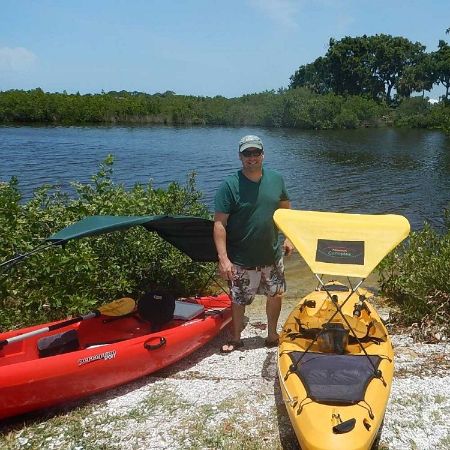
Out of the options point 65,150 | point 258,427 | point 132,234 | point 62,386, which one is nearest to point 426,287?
point 258,427

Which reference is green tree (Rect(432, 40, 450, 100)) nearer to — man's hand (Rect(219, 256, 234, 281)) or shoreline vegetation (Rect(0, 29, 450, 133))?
shoreline vegetation (Rect(0, 29, 450, 133))

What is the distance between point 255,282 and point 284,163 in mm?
24561

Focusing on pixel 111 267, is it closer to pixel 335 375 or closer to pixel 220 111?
pixel 335 375

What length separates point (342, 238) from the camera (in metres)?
5.11

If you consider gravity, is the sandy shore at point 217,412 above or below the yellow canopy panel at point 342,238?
below

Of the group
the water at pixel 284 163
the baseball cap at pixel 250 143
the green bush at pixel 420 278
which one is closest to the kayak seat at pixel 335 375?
the baseball cap at pixel 250 143

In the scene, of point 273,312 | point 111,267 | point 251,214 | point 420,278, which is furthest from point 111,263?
point 420,278

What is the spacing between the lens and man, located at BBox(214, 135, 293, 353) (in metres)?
5.53

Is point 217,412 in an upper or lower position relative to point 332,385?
lower

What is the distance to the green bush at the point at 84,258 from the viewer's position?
6.78m

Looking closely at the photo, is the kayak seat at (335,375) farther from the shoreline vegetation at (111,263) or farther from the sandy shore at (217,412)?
the shoreline vegetation at (111,263)

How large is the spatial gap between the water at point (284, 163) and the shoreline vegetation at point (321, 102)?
9275 millimetres

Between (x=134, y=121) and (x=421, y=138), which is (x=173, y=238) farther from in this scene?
(x=134, y=121)

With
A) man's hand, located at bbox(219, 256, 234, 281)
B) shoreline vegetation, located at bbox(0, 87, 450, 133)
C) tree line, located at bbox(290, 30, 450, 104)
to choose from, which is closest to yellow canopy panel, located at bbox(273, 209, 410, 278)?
man's hand, located at bbox(219, 256, 234, 281)
